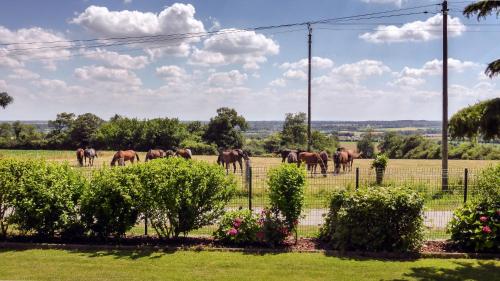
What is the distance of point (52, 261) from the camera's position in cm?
1038

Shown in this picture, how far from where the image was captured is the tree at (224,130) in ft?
264

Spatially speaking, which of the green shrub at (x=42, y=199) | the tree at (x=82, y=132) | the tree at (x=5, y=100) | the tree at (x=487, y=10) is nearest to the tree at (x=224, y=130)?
the tree at (x=82, y=132)

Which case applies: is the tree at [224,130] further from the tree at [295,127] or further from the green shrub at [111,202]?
the green shrub at [111,202]

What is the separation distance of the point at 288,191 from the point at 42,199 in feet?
19.2

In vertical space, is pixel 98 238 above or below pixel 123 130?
below

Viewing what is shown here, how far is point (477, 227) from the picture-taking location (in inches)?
439

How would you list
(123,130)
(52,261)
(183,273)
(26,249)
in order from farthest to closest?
(123,130)
(26,249)
(52,261)
(183,273)

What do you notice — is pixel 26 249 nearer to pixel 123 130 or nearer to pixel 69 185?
pixel 69 185

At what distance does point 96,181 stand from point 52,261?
84.3 inches

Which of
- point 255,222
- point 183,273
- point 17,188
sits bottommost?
point 183,273

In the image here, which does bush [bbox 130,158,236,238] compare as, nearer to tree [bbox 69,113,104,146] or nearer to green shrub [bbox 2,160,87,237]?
green shrub [bbox 2,160,87,237]

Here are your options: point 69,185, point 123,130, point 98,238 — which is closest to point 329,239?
point 98,238

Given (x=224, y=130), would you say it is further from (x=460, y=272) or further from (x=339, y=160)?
(x=460, y=272)

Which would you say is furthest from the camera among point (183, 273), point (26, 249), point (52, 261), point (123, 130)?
point (123, 130)
